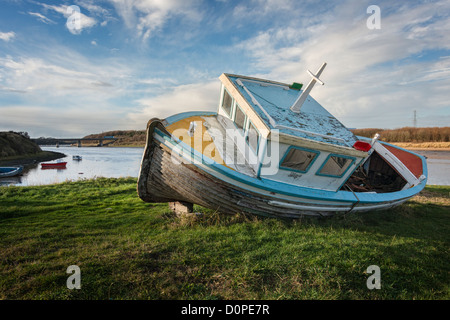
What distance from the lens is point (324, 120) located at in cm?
797

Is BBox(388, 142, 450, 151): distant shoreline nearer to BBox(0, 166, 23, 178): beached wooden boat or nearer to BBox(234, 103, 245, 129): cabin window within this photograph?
BBox(234, 103, 245, 129): cabin window

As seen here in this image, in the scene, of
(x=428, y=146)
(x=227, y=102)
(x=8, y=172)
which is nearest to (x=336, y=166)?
(x=227, y=102)

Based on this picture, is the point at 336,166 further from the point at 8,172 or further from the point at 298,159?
the point at 8,172

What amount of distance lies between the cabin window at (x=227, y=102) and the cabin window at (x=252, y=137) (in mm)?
1319

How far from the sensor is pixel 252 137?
6.92 m

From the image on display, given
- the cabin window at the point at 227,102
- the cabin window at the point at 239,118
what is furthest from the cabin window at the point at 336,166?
the cabin window at the point at 227,102

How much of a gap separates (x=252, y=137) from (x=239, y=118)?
0.99m

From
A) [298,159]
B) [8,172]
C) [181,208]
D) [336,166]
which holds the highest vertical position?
[298,159]

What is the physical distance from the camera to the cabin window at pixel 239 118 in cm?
742

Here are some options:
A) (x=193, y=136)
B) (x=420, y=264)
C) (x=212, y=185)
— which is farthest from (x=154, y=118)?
(x=420, y=264)

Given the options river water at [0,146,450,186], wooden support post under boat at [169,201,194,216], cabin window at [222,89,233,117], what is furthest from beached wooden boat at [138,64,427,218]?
river water at [0,146,450,186]
